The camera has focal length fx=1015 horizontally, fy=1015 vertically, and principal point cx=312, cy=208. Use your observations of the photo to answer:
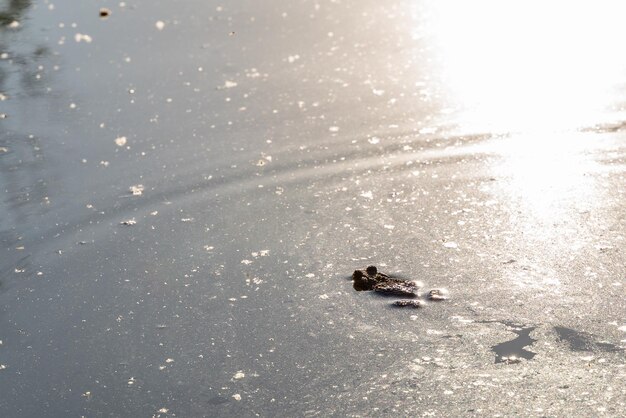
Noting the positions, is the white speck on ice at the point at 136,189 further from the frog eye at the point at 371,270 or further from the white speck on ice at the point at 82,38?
the white speck on ice at the point at 82,38

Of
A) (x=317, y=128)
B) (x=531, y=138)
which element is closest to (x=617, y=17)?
(x=531, y=138)

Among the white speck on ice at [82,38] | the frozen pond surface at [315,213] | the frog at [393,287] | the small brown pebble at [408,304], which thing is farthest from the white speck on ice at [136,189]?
the white speck on ice at [82,38]

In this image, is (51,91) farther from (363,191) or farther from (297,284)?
(297,284)

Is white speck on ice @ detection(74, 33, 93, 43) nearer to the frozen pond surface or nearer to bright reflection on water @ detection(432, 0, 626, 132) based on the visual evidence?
the frozen pond surface

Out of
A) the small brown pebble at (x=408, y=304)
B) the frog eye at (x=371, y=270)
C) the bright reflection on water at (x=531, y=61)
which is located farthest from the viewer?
the bright reflection on water at (x=531, y=61)

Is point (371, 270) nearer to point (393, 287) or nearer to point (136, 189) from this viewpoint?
point (393, 287)

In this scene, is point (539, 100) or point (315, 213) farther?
point (539, 100)

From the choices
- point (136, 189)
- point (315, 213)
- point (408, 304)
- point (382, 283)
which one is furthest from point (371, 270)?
point (136, 189)
